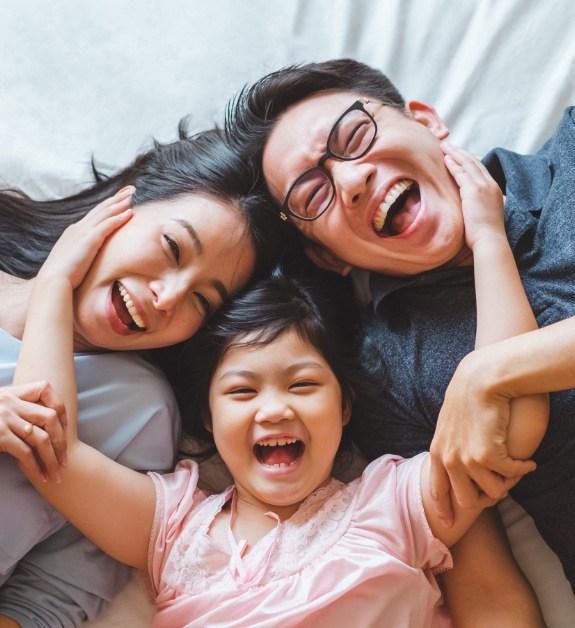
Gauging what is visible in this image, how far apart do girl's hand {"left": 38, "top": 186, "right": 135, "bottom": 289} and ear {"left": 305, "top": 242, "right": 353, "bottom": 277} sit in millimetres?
365

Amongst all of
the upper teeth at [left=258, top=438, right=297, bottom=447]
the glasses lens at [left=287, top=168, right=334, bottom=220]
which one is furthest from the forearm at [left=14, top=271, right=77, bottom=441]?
the glasses lens at [left=287, top=168, right=334, bottom=220]

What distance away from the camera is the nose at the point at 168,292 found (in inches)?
58.4

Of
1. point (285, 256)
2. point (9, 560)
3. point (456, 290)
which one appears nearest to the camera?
point (9, 560)

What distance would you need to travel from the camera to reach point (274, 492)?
1449 mm

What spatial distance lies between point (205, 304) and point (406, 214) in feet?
1.34

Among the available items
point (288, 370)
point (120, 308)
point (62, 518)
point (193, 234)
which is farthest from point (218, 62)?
point (62, 518)

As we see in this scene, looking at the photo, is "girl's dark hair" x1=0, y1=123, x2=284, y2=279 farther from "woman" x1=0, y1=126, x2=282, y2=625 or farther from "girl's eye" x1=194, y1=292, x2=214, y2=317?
"girl's eye" x1=194, y1=292, x2=214, y2=317

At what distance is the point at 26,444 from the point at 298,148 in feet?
2.30

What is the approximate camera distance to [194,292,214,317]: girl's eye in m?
1.56

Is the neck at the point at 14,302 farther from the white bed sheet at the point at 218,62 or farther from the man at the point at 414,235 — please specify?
the man at the point at 414,235

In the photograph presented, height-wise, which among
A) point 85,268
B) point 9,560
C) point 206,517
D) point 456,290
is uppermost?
point 456,290

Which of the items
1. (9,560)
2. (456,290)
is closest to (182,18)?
(456,290)

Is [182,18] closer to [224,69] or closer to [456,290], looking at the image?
[224,69]

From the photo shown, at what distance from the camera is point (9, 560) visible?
1.44 meters
